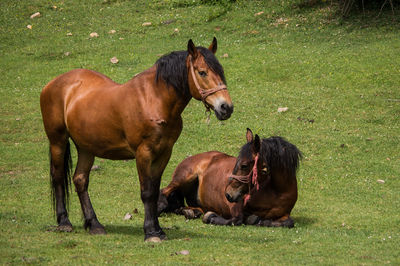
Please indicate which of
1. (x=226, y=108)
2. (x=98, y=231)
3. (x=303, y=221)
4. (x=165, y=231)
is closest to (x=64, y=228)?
(x=98, y=231)

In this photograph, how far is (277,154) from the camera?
10.7 meters

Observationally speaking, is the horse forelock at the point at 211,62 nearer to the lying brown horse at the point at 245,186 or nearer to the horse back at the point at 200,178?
the lying brown horse at the point at 245,186

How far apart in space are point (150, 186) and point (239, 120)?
30.1ft

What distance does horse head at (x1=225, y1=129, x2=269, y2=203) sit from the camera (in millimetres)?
10367

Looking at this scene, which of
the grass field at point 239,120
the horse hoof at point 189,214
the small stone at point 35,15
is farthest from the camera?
the small stone at point 35,15

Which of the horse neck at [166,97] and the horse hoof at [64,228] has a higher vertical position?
the horse neck at [166,97]

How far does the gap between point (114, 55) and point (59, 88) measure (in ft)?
46.2

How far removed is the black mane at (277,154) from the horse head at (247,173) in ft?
0.16

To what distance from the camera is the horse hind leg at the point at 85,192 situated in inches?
389

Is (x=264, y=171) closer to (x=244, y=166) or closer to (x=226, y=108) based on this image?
(x=244, y=166)

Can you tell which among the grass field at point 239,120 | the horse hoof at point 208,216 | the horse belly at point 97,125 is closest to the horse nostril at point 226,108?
the horse belly at point 97,125

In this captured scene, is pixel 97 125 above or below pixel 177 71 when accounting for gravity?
below

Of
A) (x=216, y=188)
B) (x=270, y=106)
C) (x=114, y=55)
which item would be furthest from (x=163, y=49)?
(x=216, y=188)

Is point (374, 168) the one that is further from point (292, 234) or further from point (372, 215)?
point (292, 234)
